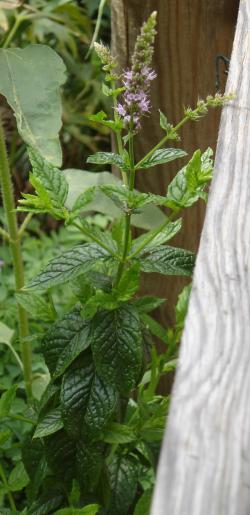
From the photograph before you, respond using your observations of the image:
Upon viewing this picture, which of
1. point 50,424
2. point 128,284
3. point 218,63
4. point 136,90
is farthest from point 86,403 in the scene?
point 218,63

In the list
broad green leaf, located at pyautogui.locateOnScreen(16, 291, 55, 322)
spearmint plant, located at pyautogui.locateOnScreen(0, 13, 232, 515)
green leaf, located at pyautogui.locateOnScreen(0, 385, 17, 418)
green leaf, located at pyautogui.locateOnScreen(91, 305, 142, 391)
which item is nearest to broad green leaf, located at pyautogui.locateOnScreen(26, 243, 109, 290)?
spearmint plant, located at pyautogui.locateOnScreen(0, 13, 232, 515)

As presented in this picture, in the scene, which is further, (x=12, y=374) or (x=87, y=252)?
(x=12, y=374)

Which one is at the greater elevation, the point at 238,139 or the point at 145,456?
the point at 238,139

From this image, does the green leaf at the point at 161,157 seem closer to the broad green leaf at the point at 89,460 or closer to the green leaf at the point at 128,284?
the green leaf at the point at 128,284

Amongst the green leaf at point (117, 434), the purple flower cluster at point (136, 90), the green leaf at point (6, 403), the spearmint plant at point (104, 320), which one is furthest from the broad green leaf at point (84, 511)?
the purple flower cluster at point (136, 90)

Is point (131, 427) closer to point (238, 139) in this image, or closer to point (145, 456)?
point (145, 456)

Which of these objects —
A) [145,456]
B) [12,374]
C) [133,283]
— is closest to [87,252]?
[133,283]

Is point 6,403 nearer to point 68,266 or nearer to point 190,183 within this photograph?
point 68,266
